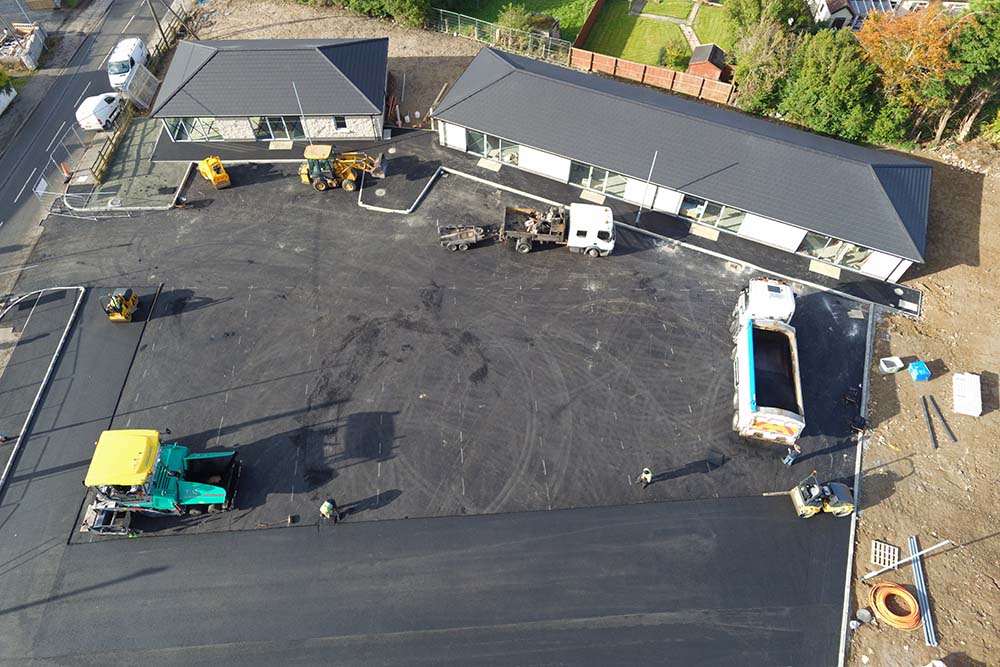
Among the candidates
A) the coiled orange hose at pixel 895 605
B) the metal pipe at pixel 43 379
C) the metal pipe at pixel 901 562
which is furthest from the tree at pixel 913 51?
the metal pipe at pixel 43 379

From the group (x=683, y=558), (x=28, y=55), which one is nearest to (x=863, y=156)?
(x=683, y=558)

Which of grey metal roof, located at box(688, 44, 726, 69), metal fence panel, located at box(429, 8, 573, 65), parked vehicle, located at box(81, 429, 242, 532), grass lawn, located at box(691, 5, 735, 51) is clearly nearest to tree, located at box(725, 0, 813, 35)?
grass lawn, located at box(691, 5, 735, 51)

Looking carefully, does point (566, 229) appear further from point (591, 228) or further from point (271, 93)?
point (271, 93)

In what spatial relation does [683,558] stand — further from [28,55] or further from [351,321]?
[28,55]

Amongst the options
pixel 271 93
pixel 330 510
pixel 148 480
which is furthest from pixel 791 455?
pixel 271 93

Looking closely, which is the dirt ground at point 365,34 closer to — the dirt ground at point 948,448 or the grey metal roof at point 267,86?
the grey metal roof at point 267,86
